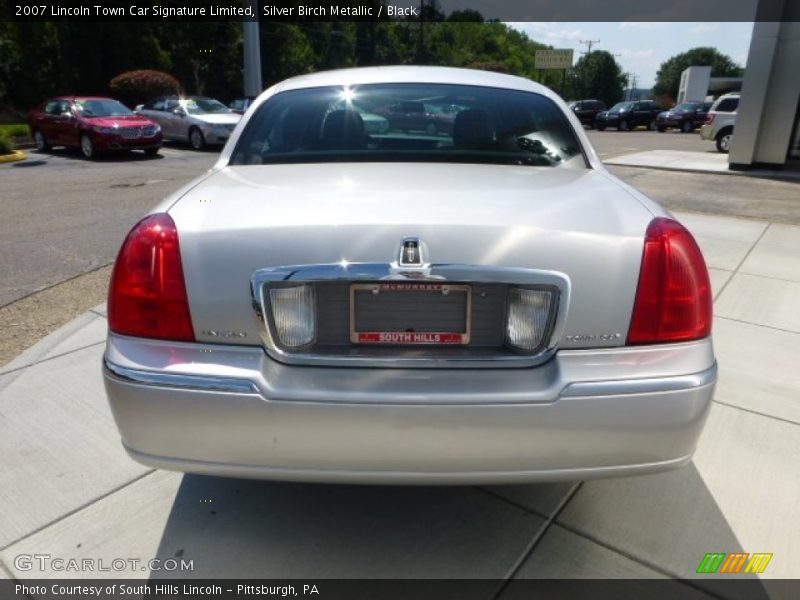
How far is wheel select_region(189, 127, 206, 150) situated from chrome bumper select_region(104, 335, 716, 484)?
16290 mm

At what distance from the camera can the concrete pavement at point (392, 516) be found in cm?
206

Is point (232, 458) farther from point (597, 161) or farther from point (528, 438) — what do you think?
point (597, 161)

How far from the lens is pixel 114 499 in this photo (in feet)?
7.73

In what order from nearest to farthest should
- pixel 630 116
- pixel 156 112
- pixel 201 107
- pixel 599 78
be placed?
pixel 201 107 → pixel 156 112 → pixel 630 116 → pixel 599 78

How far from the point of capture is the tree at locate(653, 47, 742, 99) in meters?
102

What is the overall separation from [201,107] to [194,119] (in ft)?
3.89

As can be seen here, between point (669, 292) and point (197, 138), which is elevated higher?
point (669, 292)

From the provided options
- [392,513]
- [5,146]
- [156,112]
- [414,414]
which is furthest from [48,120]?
[414,414]

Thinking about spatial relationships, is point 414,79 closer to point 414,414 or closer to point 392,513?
point 414,414

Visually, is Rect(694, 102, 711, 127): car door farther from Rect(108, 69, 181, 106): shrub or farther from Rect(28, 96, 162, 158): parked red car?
Rect(28, 96, 162, 158): parked red car

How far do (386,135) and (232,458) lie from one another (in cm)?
171

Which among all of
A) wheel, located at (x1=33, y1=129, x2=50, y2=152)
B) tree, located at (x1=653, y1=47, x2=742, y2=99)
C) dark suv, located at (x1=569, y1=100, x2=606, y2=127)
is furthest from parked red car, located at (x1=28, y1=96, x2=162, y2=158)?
tree, located at (x1=653, y1=47, x2=742, y2=99)

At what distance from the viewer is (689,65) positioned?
105 metres

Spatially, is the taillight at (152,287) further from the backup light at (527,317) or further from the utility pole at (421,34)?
the utility pole at (421,34)
